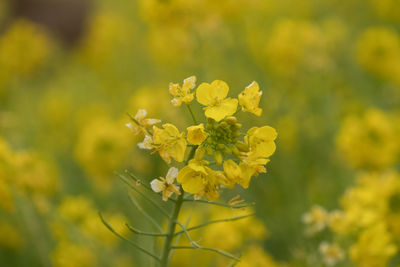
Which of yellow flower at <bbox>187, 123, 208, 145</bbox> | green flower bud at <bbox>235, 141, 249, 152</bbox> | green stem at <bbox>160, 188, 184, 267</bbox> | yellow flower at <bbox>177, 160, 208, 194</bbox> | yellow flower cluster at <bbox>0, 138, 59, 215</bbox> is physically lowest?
green stem at <bbox>160, 188, 184, 267</bbox>

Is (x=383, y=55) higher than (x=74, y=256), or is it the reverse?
(x=383, y=55)

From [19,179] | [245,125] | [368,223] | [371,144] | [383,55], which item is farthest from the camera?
[383,55]

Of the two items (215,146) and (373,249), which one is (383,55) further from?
(215,146)

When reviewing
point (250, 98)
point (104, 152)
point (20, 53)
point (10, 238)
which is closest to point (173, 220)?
point (250, 98)

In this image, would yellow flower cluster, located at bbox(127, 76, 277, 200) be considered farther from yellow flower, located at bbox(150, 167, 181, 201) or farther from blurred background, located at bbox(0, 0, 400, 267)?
blurred background, located at bbox(0, 0, 400, 267)

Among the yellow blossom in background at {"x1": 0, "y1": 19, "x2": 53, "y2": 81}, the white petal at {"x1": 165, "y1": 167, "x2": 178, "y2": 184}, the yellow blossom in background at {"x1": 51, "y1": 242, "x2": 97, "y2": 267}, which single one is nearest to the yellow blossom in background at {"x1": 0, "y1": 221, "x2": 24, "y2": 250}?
the yellow blossom in background at {"x1": 51, "y1": 242, "x2": 97, "y2": 267}

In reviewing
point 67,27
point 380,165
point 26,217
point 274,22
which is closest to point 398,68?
point 380,165

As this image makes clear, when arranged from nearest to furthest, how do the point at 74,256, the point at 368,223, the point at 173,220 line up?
the point at 173,220, the point at 368,223, the point at 74,256
